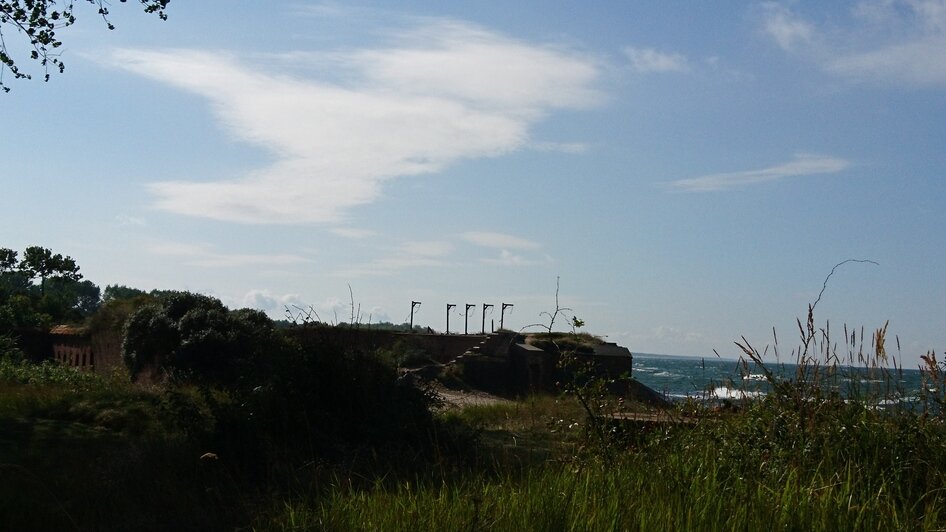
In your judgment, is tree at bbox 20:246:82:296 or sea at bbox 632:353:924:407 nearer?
sea at bbox 632:353:924:407

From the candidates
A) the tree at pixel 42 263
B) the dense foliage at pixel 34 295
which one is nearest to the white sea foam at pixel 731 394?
the dense foliage at pixel 34 295

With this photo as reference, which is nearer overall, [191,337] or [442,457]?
[442,457]

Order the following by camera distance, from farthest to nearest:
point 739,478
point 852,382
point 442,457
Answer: point 442,457, point 852,382, point 739,478

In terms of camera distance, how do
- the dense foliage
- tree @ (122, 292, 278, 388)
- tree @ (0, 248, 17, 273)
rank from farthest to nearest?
tree @ (0, 248, 17, 273)
the dense foliage
tree @ (122, 292, 278, 388)

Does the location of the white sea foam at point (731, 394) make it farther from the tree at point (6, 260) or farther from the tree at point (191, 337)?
the tree at point (6, 260)

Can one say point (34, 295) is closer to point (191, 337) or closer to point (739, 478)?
point (191, 337)

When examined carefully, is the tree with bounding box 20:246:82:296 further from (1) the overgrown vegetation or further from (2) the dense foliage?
(1) the overgrown vegetation

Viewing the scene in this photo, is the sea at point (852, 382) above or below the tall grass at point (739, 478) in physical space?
above

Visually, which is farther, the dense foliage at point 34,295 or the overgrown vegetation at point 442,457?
the dense foliage at point 34,295

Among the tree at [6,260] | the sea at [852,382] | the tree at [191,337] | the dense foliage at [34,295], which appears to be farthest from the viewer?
the tree at [6,260]

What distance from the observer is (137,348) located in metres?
18.5

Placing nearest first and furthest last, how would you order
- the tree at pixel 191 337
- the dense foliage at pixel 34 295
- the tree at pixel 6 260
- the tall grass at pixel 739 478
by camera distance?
the tall grass at pixel 739 478 < the tree at pixel 191 337 < the dense foliage at pixel 34 295 < the tree at pixel 6 260

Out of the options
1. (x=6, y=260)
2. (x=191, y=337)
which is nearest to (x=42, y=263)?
(x=6, y=260)

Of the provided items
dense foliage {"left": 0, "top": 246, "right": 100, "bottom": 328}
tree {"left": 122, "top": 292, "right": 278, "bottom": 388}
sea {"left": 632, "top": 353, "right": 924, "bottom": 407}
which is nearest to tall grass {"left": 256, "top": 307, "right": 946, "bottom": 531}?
sea {"left": 632, "top": 353, "right": 924, "bottom": 407}
